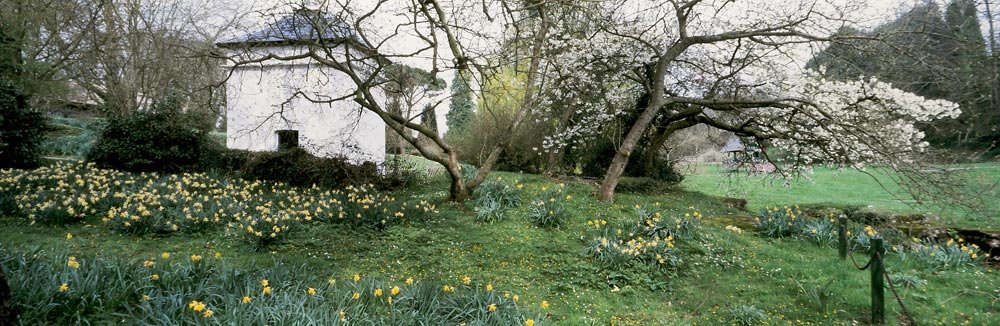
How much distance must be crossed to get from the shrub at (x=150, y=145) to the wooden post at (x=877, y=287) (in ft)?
36.0

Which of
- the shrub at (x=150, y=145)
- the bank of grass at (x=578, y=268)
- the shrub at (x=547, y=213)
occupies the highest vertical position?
the shrub at (x=150, y=145)

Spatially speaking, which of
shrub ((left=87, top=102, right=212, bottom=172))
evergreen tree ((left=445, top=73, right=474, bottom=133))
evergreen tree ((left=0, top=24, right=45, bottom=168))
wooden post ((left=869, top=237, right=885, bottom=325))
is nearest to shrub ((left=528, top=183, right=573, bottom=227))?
wooden post ((left=869, top=237, right=885, bottom=325))

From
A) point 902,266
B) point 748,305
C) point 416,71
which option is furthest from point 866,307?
point 416,71

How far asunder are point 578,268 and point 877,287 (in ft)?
8.45

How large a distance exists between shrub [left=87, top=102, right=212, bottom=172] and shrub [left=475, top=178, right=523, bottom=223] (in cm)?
615

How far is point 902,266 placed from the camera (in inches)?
216

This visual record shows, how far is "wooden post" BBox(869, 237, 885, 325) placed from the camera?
155 inches

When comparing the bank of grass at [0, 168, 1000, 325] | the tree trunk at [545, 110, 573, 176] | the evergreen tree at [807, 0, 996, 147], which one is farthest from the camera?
the tree trunk at [545, 110, 573, 176]

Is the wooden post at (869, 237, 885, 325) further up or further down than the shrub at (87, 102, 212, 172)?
further down

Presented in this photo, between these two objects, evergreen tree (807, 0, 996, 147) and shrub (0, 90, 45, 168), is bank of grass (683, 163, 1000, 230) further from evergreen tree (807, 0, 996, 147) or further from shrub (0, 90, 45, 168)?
shrub (0, 90, 45, 168)

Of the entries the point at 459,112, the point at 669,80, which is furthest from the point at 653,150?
the point at 459,112

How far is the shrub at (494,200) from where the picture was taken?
22.8 feet

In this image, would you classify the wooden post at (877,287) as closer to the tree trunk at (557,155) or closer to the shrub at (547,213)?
the shrub at (547,213)

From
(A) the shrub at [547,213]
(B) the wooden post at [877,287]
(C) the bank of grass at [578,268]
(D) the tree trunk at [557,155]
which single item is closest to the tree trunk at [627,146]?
(A) the shrub at [547,213]
